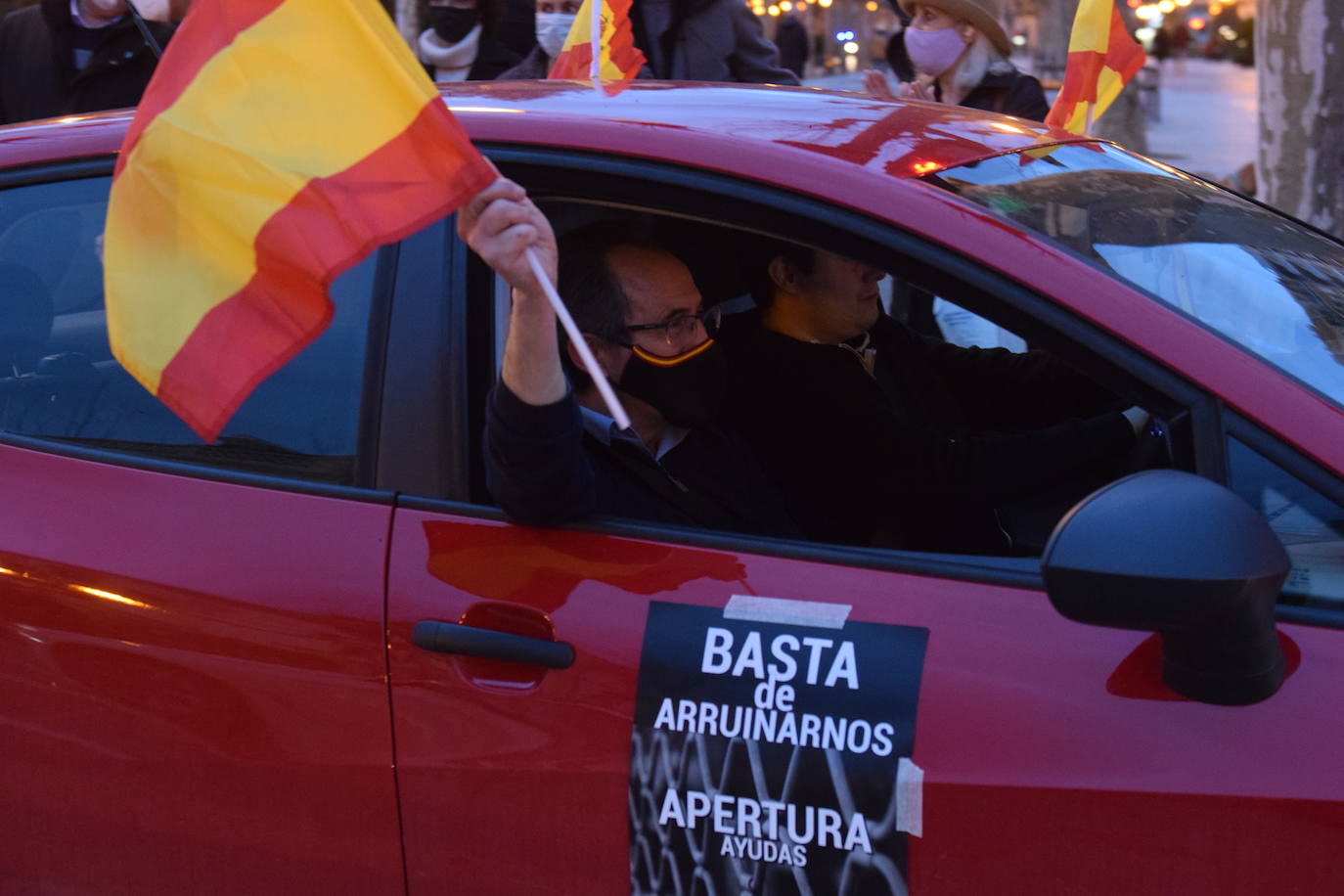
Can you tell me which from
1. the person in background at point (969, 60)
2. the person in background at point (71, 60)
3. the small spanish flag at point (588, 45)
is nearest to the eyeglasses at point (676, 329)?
the small spanish flag at point (588, 45)

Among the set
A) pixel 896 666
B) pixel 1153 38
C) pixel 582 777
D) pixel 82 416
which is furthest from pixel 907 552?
pixel 1153 38

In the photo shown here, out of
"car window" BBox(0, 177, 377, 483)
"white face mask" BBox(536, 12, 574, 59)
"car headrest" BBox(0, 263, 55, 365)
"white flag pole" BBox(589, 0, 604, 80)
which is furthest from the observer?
"white face mask" BBox(536, 12, 574, 59)

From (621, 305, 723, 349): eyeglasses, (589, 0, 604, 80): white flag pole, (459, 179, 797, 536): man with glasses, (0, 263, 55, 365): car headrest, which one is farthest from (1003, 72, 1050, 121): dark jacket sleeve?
(0, 263, 55, 365): car headrest

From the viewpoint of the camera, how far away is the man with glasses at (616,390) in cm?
194

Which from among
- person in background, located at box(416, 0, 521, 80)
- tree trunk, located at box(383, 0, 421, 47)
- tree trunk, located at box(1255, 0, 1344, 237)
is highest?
person in background, located at box(416, 0, 521, 80)

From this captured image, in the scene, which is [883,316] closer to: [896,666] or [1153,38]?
[896,666]

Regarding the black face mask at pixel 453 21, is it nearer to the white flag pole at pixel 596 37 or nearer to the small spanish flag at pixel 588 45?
the small spanish flag at pixel 588 45

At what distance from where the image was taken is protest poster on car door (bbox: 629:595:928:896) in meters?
1.79

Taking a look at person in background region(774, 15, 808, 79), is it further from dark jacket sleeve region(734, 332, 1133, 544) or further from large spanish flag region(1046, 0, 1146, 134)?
dark jacket sleeve region(734, 332, 1133, 544)

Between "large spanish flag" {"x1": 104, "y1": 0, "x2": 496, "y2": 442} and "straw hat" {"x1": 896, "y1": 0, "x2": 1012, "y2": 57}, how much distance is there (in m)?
3.25

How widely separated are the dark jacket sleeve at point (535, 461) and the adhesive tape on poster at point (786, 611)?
0.25m

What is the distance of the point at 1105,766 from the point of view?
5.64ft

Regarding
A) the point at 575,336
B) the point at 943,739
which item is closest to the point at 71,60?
the point at 575,336

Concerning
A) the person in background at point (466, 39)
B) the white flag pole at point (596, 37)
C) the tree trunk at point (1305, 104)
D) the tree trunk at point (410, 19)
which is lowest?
the tree trunk at point (1305, 104)
